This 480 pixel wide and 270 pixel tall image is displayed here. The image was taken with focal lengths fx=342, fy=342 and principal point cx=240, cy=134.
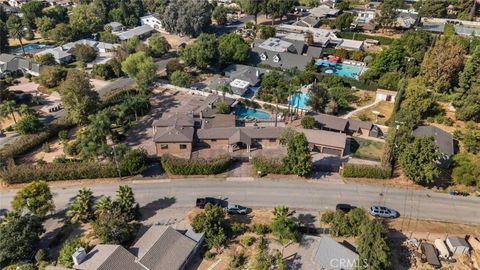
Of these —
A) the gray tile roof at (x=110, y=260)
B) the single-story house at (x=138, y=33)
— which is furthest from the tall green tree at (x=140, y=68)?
the gray tile roof at (x=110, y=260)

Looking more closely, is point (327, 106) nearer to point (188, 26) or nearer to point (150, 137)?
point (150, 137)

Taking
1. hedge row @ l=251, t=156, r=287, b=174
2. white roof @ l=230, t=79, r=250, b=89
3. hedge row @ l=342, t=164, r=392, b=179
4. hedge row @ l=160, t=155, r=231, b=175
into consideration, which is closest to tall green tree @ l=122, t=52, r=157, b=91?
white roof @ l=230, t=79, r=250, b=89

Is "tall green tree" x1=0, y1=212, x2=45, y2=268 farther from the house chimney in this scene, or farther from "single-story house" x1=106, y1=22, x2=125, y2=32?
"single-story house" x1=106, y1=22, x2=125, y2=32

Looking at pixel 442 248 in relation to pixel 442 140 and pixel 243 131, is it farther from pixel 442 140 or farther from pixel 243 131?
pixel 243 131

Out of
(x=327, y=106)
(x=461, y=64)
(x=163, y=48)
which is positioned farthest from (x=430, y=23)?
(x=163, y=48)

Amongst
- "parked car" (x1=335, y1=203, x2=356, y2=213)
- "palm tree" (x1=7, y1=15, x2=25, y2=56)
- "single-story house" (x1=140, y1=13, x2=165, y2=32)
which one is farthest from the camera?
"single-story house" (x1=140, y1=13, x2=165, y2=32)

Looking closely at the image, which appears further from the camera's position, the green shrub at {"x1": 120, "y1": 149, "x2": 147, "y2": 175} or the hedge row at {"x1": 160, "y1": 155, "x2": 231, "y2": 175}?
the hedge row at {"x1": 160, "y1": 155, "x2": 231, "y2": 175}

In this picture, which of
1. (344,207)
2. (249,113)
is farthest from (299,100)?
(344,207)
